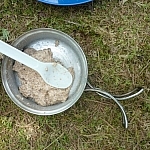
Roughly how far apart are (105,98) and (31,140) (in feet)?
1.09

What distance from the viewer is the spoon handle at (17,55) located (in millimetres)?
1184

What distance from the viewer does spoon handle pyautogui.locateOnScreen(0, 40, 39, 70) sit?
1.18 meters

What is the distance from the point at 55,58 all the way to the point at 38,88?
14 centimetres

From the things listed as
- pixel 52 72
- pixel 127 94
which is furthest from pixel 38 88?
pixel 127 94

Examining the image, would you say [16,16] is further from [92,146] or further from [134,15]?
[92,146]

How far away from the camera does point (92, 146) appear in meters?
1.40

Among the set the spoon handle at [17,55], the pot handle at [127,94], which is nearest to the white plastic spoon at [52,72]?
the spoon handle at [17,55]

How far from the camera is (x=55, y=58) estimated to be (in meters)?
1.41

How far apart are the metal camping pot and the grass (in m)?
0.04

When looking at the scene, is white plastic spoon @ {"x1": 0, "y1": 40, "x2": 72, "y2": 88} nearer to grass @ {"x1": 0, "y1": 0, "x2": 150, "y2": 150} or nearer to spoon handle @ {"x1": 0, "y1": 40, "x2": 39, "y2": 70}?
spoon handle @ {"x1": 0, "y1": 40, "x2": 39, "y2": 70}

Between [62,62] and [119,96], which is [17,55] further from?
[119,96]

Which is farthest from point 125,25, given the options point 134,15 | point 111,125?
point 111,125

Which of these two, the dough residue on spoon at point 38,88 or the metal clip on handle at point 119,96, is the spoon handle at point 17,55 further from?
the metal clip on handle at point 119,96

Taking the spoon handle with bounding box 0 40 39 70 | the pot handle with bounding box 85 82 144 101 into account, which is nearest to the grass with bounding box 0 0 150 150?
the pot handle with bounding box 85 82 144 101
